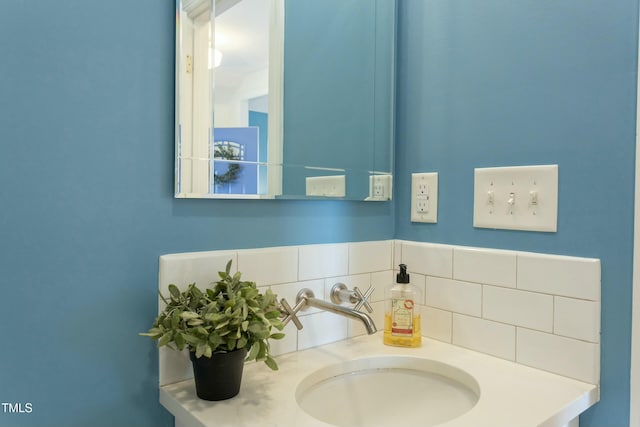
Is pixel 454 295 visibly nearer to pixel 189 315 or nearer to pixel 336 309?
pixel 336 309

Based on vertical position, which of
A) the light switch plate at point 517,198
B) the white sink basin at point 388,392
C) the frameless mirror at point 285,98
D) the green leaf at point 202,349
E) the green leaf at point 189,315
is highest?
the frameless mirror at point 285,98

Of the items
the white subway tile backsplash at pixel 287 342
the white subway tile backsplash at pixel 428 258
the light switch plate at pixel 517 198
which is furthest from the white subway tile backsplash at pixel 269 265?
the light switch plate at pixel 517 198

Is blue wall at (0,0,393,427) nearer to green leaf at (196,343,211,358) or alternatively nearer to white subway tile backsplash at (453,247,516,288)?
green leaf at (196,343,211,358)

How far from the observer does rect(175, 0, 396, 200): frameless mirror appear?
91cm

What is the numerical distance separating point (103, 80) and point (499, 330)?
940 millimetres

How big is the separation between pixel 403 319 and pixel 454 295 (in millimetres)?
139

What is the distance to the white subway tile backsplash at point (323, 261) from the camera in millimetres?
1072

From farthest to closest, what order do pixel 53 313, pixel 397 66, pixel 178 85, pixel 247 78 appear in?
pixel 397 66, pixel 247 78, pixel 178 85, pixel 53 313

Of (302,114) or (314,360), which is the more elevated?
(302,114)

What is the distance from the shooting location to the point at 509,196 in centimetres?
100

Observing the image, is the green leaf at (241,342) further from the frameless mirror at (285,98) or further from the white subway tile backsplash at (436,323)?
the white subway tile backsplash at (436,323)

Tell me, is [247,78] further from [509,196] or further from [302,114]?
[509,196]

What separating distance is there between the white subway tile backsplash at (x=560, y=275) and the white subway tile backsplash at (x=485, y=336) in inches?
4.5

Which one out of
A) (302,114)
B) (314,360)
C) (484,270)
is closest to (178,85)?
(302,114)
